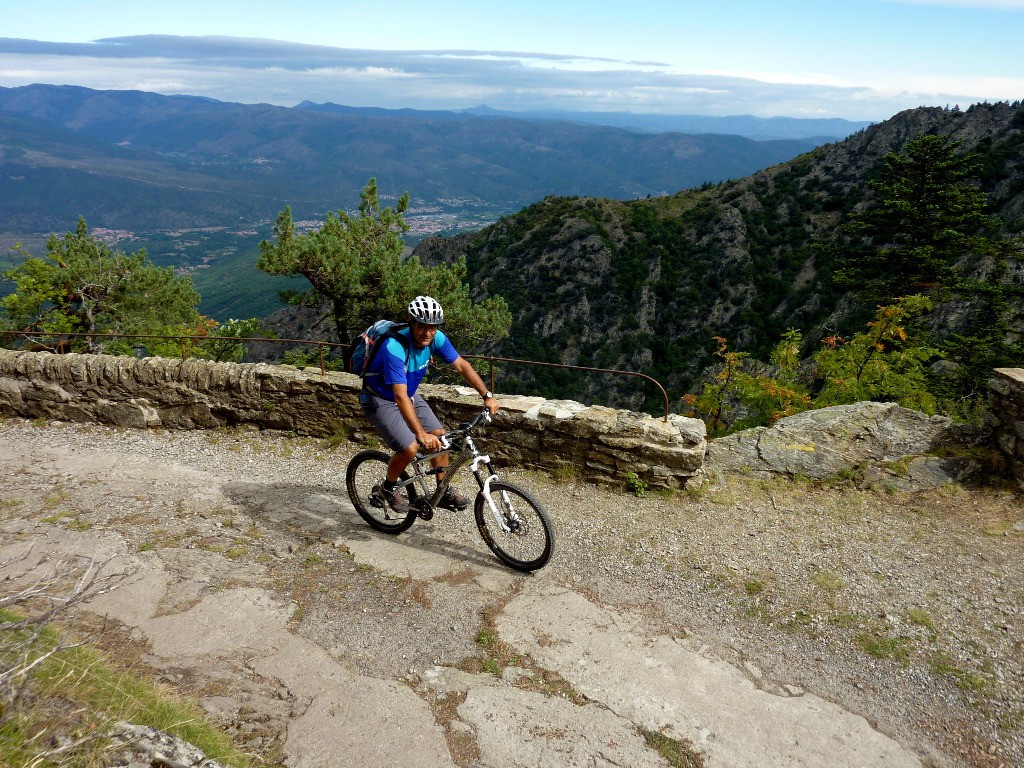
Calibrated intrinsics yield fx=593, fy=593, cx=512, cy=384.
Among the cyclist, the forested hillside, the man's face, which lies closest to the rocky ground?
the cyclist

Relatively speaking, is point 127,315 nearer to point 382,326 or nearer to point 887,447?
point 382,326

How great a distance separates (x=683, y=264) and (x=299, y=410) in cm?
8868

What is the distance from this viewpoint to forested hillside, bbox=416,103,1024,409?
7700 cm

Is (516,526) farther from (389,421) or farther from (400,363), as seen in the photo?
(400,363)

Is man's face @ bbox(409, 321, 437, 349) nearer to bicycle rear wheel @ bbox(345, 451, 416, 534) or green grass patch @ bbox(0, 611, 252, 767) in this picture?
bicycle rear wheel @ bbox(345, 451, 416, 534)

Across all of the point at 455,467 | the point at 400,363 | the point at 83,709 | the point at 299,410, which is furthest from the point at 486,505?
the point at 299,410

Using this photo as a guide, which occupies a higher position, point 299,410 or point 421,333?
point 421,333

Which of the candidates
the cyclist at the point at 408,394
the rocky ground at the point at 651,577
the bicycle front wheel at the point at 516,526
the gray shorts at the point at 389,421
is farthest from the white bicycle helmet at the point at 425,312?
the rocky ground at the point at 651,577

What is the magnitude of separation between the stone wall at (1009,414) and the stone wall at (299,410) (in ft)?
10.2

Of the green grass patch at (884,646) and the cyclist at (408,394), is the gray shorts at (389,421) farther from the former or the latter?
the green grass patch at (884,646)

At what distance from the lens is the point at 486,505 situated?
530cm

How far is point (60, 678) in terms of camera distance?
8.77 ft

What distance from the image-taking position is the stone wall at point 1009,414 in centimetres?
618

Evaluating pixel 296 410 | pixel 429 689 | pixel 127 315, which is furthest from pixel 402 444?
pixel 127 315
